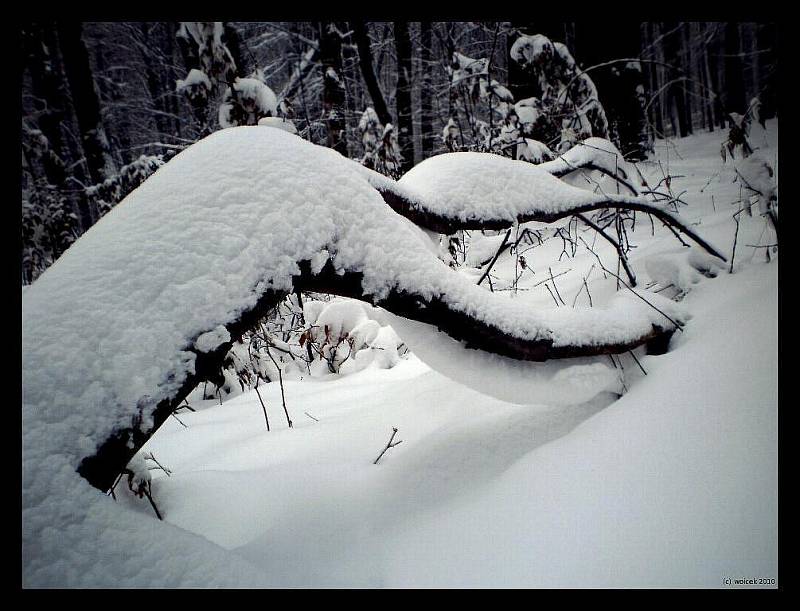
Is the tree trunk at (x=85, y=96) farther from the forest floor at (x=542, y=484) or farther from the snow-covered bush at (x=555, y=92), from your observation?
the forest floor at (x=542, y=484)

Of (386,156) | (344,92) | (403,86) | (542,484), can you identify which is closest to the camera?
(542,484)

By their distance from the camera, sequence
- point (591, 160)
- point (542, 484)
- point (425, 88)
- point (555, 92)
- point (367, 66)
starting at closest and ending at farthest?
point (542, 484) → point (591, 160) → point (555, 92) → point (367, 66) → point (425, 88)

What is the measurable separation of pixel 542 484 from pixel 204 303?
0.87 m

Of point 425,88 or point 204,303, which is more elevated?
point 425,88

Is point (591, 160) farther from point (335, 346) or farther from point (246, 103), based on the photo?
point (246, 103)

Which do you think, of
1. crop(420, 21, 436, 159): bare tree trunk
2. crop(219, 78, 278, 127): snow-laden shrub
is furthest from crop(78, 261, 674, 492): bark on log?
crop(420, 21, 436, 159): bare tree trunk

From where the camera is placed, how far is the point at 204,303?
76 cm

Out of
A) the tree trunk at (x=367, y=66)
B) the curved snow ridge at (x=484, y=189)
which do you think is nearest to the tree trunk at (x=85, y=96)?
the tree trunk at (x=367, y=66)

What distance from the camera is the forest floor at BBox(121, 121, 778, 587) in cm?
70

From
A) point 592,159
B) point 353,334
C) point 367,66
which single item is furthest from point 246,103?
point 367,66

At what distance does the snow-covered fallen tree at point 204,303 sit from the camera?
2.01ft

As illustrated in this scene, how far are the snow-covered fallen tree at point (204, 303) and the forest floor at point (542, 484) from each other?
0.21 metres

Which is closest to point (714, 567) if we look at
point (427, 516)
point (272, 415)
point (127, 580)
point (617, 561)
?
point (617, 561)

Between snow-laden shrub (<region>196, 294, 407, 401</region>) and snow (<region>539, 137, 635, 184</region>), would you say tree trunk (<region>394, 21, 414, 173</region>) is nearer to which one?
snow-laden shrub (<region>196, 294, 407, 401</region>)
